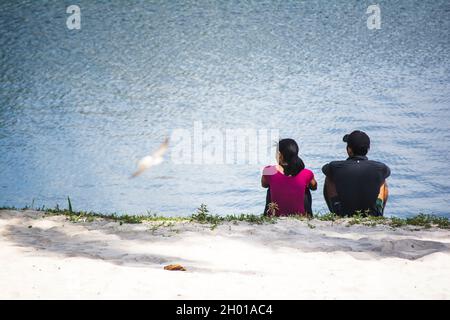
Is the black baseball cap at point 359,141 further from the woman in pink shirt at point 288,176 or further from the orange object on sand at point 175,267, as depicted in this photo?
the orange object on sand at point 175,267

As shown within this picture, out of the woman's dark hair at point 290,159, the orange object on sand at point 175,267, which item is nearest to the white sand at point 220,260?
the orange object on sand at point 175,267

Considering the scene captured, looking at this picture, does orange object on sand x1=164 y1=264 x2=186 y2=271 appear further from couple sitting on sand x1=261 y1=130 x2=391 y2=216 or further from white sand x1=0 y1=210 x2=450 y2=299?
couple sitting on sand x1=261 y1=130 x2=391 y2=216

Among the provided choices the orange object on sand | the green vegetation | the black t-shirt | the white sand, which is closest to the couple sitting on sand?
the black t-shirt

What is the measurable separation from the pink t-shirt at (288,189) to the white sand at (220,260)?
1.60 feet

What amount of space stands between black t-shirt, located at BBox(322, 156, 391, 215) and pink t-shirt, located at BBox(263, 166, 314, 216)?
34 cm

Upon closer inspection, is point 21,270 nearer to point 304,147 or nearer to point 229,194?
point 229,194

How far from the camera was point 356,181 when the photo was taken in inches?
365

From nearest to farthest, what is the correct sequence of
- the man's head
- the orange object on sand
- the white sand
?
1. the white sand
2. the orange object on sand
3. the man's head

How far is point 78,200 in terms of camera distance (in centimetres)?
1983

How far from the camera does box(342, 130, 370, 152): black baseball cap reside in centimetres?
941

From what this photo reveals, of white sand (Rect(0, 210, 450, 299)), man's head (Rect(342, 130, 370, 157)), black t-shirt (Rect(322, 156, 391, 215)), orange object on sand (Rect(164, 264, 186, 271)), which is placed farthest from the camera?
man's head (Rect(342, 130, 370, 157))

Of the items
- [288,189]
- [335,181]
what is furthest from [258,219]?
[335,181]
